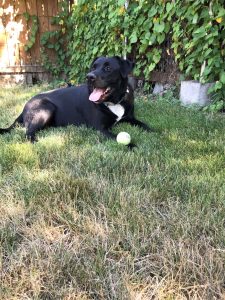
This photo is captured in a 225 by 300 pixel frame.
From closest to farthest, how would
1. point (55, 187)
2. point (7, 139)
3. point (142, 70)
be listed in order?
point (55, 187)
point (7, 139)
point (142, 70)

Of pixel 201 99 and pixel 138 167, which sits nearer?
pixel 138 167

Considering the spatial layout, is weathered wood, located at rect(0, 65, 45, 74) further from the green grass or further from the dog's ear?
the green grass

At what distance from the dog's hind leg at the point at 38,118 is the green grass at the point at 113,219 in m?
0.36

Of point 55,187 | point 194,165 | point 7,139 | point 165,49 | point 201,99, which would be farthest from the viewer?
point 165,49

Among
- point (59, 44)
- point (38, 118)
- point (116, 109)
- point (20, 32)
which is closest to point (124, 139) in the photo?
point (116, 109)

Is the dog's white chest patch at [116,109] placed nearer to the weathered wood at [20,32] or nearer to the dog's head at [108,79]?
the dog's head at [108,79]

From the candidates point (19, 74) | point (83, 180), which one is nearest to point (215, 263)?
point (83, 180)

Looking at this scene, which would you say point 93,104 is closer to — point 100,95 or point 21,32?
point 100,95

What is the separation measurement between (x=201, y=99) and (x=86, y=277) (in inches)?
A: 119

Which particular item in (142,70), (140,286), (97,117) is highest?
(142,70)

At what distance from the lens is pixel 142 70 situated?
4859 mm

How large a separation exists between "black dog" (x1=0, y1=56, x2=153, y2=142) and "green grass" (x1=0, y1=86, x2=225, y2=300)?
0.48 metres

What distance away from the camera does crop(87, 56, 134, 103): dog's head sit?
9.59ft

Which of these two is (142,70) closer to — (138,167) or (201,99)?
Result: (201,99)
